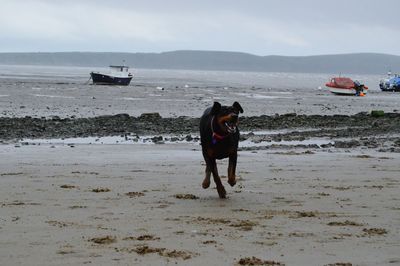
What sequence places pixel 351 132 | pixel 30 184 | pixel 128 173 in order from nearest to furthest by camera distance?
1. pixel 30 184
2. pixel 128 173
3. pixel 351 132

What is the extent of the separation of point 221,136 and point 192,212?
154 cm

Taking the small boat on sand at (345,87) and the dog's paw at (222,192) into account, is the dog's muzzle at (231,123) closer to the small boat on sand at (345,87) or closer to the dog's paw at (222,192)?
the dog's paw at (222,192)

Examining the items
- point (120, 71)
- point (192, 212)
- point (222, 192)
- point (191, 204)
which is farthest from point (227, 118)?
point (120, 71)

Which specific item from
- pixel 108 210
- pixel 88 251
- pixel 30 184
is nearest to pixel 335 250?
pixel 88 251

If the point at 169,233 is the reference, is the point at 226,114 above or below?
above

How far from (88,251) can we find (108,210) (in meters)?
2.20

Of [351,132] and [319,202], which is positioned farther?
[351,132]

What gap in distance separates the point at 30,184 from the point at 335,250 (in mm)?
5691

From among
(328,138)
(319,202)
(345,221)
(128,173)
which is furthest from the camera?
(328,138)

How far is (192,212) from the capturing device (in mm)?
8867

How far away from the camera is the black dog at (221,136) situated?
9.97 m

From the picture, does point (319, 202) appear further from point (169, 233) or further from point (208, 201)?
point (169, 233)

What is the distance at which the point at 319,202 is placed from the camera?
9672 millimetres

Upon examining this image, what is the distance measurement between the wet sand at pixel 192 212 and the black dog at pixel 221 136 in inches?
16.3
